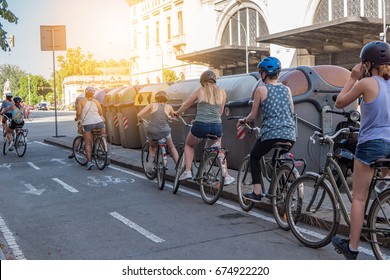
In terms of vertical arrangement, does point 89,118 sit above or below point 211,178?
above

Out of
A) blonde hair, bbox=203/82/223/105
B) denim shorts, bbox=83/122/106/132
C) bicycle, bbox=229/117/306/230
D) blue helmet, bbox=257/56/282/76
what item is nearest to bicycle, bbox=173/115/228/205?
blonde hair, bbox=203/82/223/105

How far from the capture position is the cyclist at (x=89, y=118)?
35.6ft

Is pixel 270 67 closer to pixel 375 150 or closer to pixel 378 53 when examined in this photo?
pixel 378 53

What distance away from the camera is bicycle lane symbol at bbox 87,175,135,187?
9.19m

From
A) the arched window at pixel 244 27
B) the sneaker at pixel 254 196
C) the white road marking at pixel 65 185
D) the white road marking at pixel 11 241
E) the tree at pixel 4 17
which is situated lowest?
the white road marking at pixel 11 241

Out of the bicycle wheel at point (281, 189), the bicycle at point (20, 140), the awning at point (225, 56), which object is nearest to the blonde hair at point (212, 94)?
the bicycle wheel at point (281, 189)

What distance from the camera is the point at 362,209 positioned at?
4.11 metres

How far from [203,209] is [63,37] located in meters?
13.9

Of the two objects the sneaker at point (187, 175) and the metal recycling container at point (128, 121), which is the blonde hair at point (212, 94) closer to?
the sneaker at point (187, 175)

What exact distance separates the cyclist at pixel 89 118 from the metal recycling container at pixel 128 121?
3580 mm

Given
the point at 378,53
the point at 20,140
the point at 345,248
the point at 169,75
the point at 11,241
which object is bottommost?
the point at 11,241

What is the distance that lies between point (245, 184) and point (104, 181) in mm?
3631

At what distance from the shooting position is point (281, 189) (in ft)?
18.6

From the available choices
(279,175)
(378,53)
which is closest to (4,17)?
(279,175)
